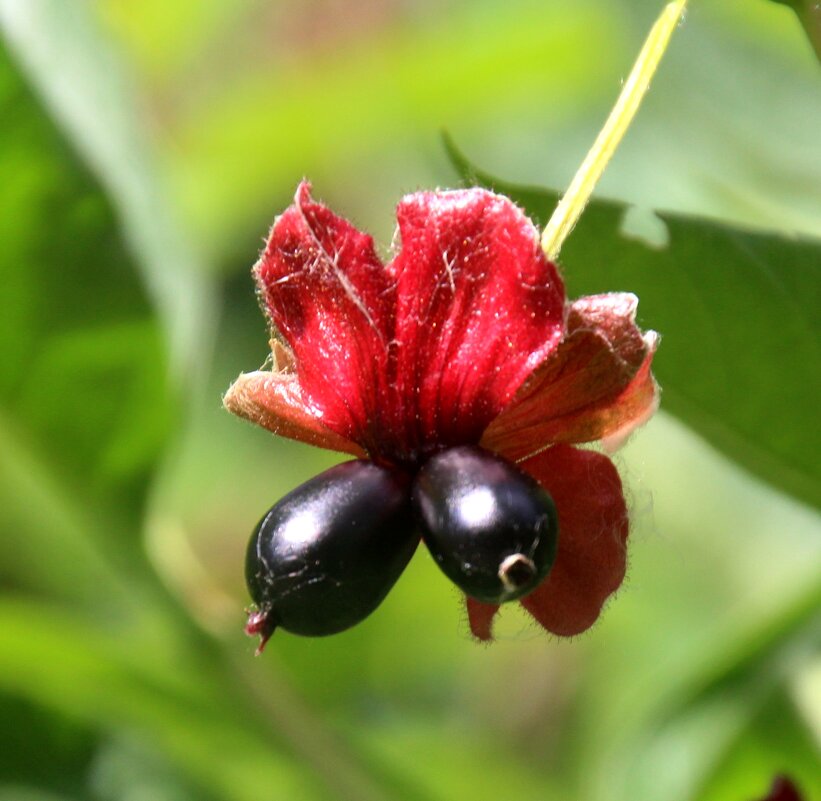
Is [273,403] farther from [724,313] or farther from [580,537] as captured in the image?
[724,313]

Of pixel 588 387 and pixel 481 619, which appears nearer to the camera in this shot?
pixel 588 387

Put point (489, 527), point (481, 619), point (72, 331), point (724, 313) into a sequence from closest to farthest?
point (489, 527)
point (481, 619)
point (724, 313)
point (72, 331)

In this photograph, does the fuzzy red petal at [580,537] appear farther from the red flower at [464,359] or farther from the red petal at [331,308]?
the red petal at [331,308]

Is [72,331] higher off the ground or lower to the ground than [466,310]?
lower

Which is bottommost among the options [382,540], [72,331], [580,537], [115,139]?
[72,331]

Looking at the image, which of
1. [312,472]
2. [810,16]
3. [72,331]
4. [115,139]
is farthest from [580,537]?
[312,472]

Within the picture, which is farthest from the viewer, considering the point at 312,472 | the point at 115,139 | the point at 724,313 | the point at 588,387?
the point at 312,472
